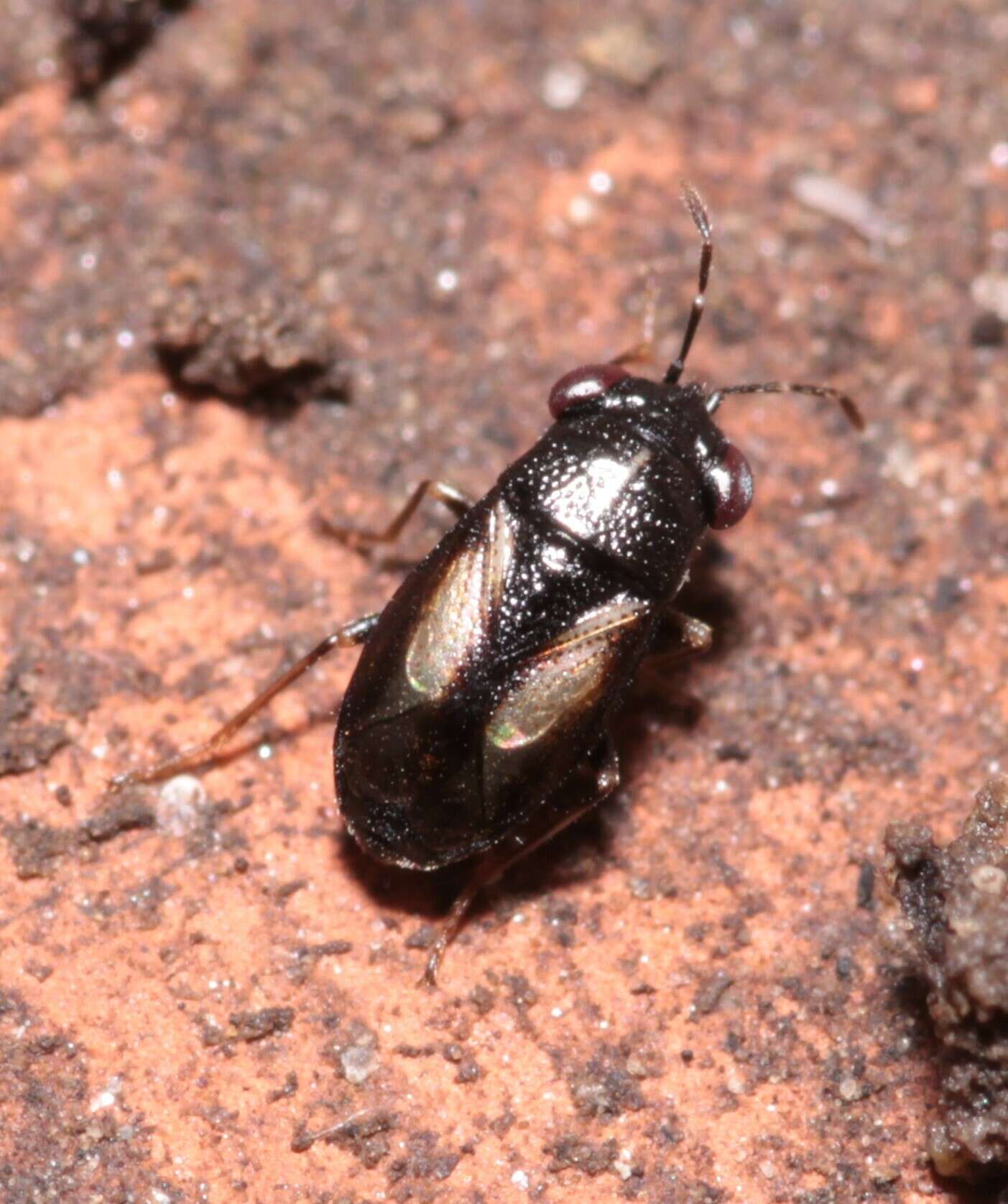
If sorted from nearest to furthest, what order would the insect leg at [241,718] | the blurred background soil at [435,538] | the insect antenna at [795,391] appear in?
the blurred background soil at [435,538]
the insect leg at [241,718]
the insect antenna at [795,391]

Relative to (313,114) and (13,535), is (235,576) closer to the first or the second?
(13,535)

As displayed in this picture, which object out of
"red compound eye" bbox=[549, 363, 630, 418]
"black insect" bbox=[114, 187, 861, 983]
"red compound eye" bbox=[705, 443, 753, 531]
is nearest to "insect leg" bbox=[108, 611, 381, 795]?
"black insect" bbox=[114, 187, 861, 983]

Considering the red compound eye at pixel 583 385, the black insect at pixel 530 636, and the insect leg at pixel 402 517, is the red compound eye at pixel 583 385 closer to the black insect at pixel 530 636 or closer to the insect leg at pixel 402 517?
the black insect at pixel 530 636

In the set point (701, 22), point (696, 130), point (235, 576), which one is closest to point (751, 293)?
point (696, 130)

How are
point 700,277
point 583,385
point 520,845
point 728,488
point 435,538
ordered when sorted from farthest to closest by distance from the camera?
1. point 435,538
2. point 700,277
3. point 583,385
4. point 728,488
5. point 520,845

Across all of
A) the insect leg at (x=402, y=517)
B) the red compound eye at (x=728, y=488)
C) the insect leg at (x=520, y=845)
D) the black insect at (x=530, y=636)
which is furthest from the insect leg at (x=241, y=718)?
the red compound eye at (x=728, y=488)

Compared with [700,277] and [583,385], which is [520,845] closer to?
[583,385]

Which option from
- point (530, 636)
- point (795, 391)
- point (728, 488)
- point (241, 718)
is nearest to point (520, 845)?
point (530, 636)

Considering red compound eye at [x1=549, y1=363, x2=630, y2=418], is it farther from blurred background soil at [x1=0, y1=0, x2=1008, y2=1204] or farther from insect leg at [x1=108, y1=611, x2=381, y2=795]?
insect leg at [x1=108, y1=611, x2=381, y2=795]
